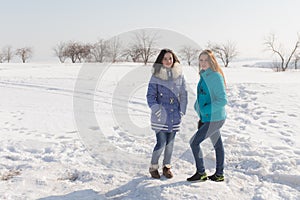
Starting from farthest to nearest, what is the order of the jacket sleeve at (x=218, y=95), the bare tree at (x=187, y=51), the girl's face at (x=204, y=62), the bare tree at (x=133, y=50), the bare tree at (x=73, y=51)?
the bare tree at (x=73, y=51), the bare tree at (x=133, y=50), the bare tree at (x=187, y=51), the girl's face at (x=204, y=62), the jacket sleeve at (x=218, y=95)

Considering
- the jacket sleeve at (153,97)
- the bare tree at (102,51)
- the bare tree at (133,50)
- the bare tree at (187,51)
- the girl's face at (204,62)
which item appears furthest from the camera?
the bare tree at (102,51)

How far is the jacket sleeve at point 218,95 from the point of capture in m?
2.88

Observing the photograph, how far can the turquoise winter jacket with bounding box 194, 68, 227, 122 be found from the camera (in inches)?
113

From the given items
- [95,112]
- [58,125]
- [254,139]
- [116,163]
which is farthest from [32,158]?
[254,139]

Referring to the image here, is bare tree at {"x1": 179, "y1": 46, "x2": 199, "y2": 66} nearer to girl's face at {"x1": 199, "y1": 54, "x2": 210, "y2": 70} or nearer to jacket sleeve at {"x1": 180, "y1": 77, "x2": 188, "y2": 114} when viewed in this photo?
jacket sleeve at {"x1": 180, "y1": 77, "x2": 188, "y2": 114}

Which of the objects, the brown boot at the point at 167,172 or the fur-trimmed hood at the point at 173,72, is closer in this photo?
the fur-trimmed hood at the point at 173,72

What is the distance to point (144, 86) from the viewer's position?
41.0 feet

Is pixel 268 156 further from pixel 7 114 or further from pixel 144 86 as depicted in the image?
pixel 144 86

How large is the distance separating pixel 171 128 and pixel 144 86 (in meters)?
9.31

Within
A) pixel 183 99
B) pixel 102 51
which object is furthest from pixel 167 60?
pixel 102 51

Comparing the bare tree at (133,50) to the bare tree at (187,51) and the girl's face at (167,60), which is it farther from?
the girl's face at (167,60)

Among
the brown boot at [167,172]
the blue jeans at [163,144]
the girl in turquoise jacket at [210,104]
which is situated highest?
the girl in turquoise jacket at [210,104]

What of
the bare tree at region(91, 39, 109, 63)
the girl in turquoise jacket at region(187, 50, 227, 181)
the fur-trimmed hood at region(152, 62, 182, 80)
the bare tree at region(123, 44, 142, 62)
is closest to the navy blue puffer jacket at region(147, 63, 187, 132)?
the fur-trimmed hood at region(152, 62, 182, 80)

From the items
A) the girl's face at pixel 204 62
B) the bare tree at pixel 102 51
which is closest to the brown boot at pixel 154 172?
the girl's face at pixel 204 62
